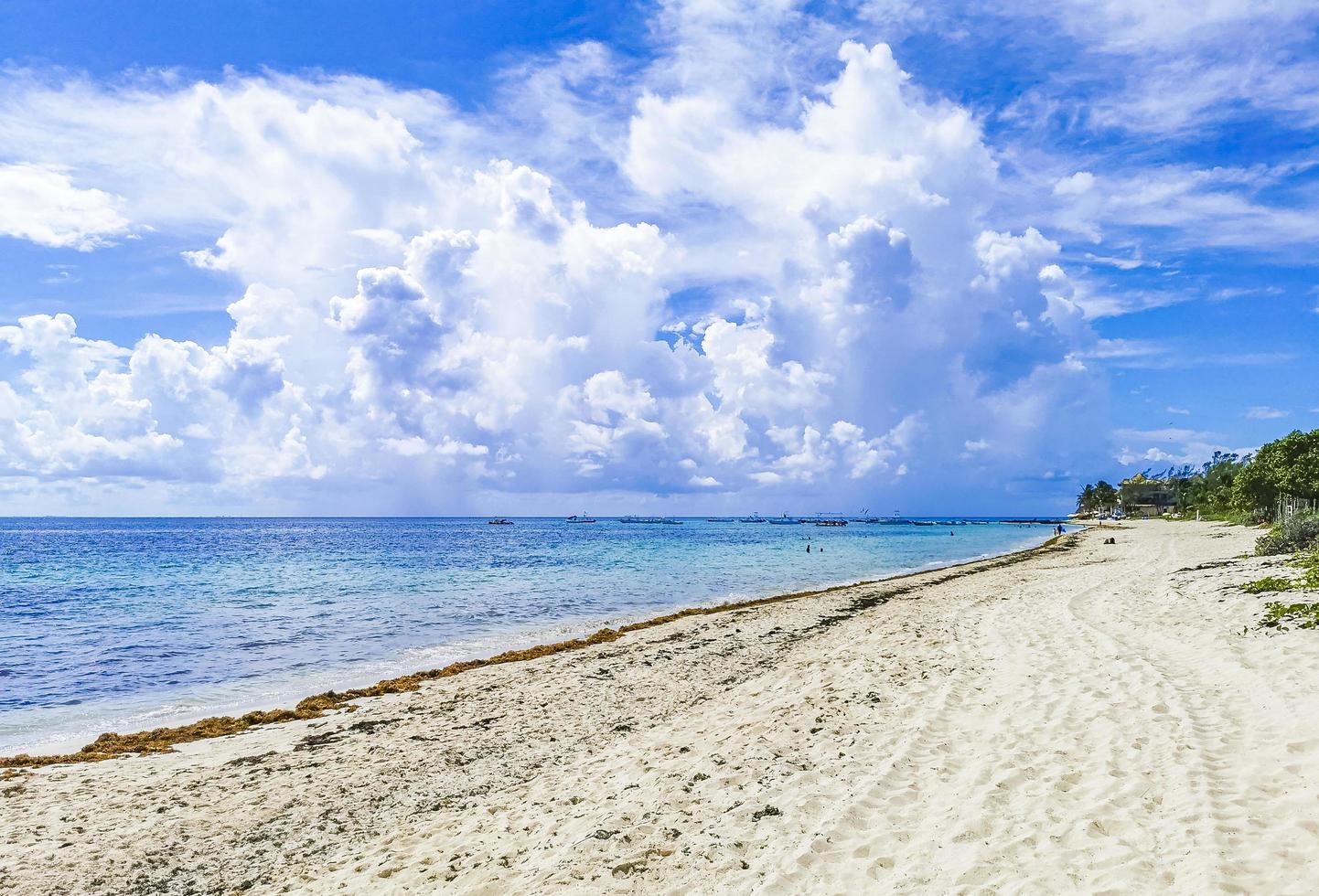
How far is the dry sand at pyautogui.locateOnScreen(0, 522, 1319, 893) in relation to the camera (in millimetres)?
6387

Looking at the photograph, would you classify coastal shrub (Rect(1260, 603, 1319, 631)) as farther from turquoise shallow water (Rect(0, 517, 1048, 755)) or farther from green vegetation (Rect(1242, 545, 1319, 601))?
turquoise shallow water (Rect(0, 517, 1048, 755))

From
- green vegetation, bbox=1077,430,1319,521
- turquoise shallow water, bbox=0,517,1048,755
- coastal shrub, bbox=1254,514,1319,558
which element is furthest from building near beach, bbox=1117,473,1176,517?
coastal shrub, bbox=1254,514,1319,558

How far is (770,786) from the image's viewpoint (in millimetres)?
8414

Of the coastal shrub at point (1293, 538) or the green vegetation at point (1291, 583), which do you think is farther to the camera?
the coastal shrub at point (1293, 538)

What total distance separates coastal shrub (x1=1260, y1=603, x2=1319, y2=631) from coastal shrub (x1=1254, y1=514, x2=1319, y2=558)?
50.9 feet

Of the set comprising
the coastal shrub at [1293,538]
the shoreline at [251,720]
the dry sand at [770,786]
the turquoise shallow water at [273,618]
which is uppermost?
the coastal shrub at [1293,538]

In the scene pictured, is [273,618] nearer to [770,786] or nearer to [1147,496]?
[770,786]

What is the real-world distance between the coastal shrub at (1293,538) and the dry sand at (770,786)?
1680cm

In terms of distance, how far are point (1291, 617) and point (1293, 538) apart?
18.9 metres

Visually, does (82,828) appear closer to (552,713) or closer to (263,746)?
(263,746)

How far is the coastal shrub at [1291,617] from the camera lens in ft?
44.6

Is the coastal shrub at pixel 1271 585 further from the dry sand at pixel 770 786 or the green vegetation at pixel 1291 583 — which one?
the dry sand at pixel 770 786

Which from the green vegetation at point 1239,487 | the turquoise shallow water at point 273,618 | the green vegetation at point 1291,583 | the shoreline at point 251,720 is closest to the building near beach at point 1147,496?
the green vegetation at point 1239,487

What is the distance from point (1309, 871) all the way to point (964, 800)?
105 inches
